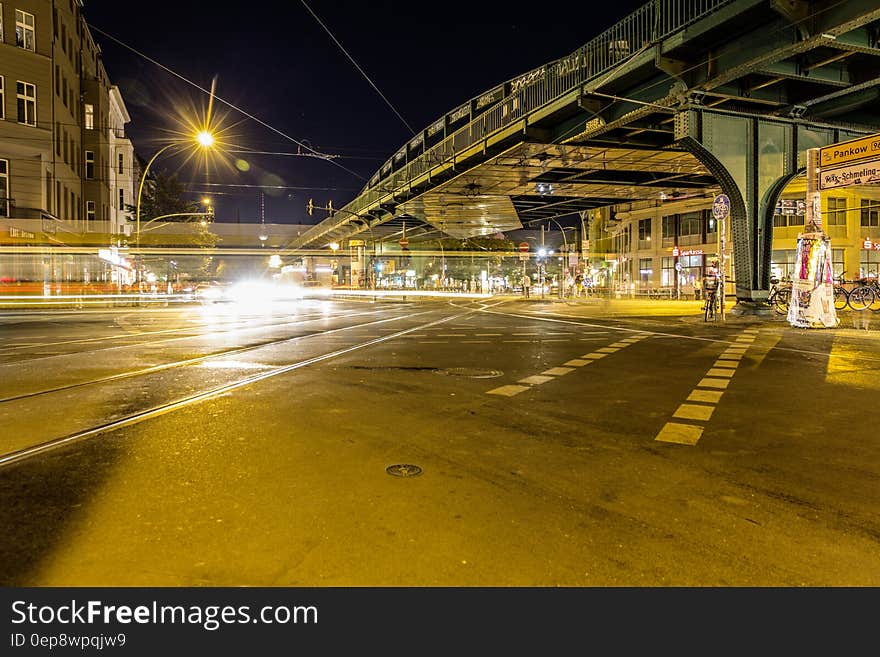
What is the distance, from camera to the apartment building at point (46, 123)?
116 ft

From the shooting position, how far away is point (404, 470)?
15.3ft

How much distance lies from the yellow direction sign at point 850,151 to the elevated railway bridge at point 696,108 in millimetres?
1544

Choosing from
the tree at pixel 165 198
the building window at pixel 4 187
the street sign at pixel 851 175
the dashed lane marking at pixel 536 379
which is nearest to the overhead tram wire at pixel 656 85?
the street sign at pixel 851 175

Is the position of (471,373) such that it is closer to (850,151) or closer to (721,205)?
(850,151)

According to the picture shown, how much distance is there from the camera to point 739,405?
23.8 ft

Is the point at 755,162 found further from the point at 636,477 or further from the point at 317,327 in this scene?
the point at 636,477

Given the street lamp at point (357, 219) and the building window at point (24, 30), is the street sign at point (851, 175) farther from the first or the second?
the building window at point (24, 30)

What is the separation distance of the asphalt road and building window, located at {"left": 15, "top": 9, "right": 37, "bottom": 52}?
3624 centimetres

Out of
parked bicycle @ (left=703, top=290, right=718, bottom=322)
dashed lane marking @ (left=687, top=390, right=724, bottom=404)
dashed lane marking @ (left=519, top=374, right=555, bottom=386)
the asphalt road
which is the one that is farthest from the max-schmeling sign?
dashed lane marking @ (left=519, top=374, right=555, bottom=386)

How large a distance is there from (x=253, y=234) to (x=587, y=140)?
202 ft

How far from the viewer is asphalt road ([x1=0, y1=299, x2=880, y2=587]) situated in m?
3.14

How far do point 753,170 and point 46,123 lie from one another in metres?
38.9
